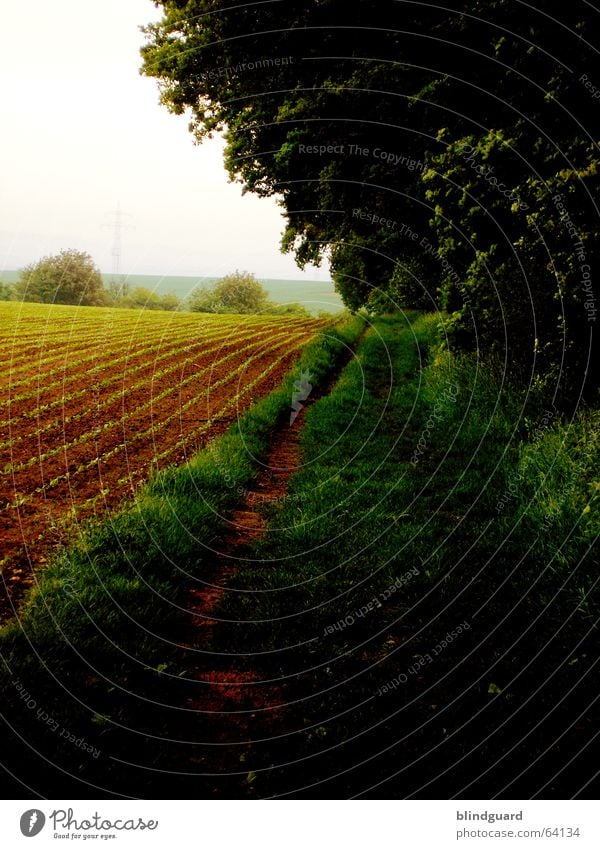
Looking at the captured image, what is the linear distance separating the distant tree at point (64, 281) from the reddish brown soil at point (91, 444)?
16686 millimetres

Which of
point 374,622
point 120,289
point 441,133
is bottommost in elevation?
point 374,622

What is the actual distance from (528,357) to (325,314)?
2781 centimetres

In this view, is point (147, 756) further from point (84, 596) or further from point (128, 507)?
point (128, 507)

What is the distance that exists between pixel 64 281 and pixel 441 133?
45428 mm

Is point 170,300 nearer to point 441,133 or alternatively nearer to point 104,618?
point 441,133

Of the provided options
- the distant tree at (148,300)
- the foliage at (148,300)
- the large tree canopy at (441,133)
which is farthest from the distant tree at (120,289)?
the large tree canopy at (441,133)

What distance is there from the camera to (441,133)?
8.91 m

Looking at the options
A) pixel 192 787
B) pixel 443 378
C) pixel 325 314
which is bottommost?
pixel 192 787

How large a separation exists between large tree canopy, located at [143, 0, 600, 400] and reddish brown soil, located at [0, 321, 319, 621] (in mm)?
5828

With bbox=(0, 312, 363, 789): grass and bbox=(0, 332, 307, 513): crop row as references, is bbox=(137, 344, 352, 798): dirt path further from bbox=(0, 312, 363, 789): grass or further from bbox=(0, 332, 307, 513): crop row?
bbox=(0, 332, 307, 513): crop row

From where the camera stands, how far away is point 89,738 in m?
3.65

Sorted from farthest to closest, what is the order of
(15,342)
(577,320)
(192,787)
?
(15,342), (577,320), (192,787)

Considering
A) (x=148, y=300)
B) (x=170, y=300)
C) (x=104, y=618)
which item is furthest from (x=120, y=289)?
(x=170, y=300)
